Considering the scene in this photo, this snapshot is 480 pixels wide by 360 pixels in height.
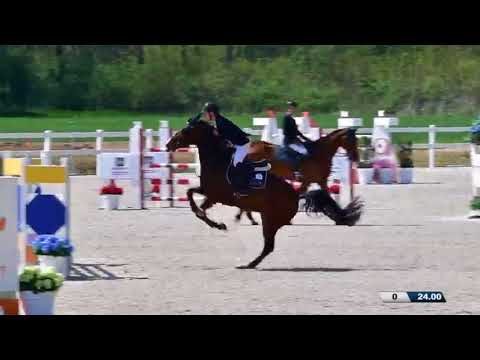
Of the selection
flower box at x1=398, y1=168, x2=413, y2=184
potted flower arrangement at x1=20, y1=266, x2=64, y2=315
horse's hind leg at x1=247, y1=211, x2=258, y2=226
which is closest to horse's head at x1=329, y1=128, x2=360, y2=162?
horse's hind leg at x1=247, y1=211, x2=258, y2=226

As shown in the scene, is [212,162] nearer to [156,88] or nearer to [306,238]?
[306,238]

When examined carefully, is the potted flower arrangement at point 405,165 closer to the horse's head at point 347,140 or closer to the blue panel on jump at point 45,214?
the horse's head at point 347,140

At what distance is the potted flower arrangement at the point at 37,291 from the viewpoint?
7492mm

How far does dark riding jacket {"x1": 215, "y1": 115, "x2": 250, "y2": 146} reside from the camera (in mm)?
11537

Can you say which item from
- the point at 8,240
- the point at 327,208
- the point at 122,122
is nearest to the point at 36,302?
the point at 8,240

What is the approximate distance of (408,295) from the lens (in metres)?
8.15

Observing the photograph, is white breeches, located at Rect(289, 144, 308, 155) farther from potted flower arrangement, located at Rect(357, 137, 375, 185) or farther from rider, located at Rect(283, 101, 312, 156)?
potted flower arrangement, located at Rect(357, 137, 375, 185)

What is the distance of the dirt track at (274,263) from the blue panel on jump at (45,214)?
525 millimetres

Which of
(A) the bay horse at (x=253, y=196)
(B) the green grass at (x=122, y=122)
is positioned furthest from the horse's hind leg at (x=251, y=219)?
(B) the green grass at (x=122, y=122)

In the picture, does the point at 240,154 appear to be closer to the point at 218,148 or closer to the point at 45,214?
the point at 218,148

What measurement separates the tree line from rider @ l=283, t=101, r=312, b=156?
12140mm

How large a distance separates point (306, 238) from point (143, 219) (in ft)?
9.56
